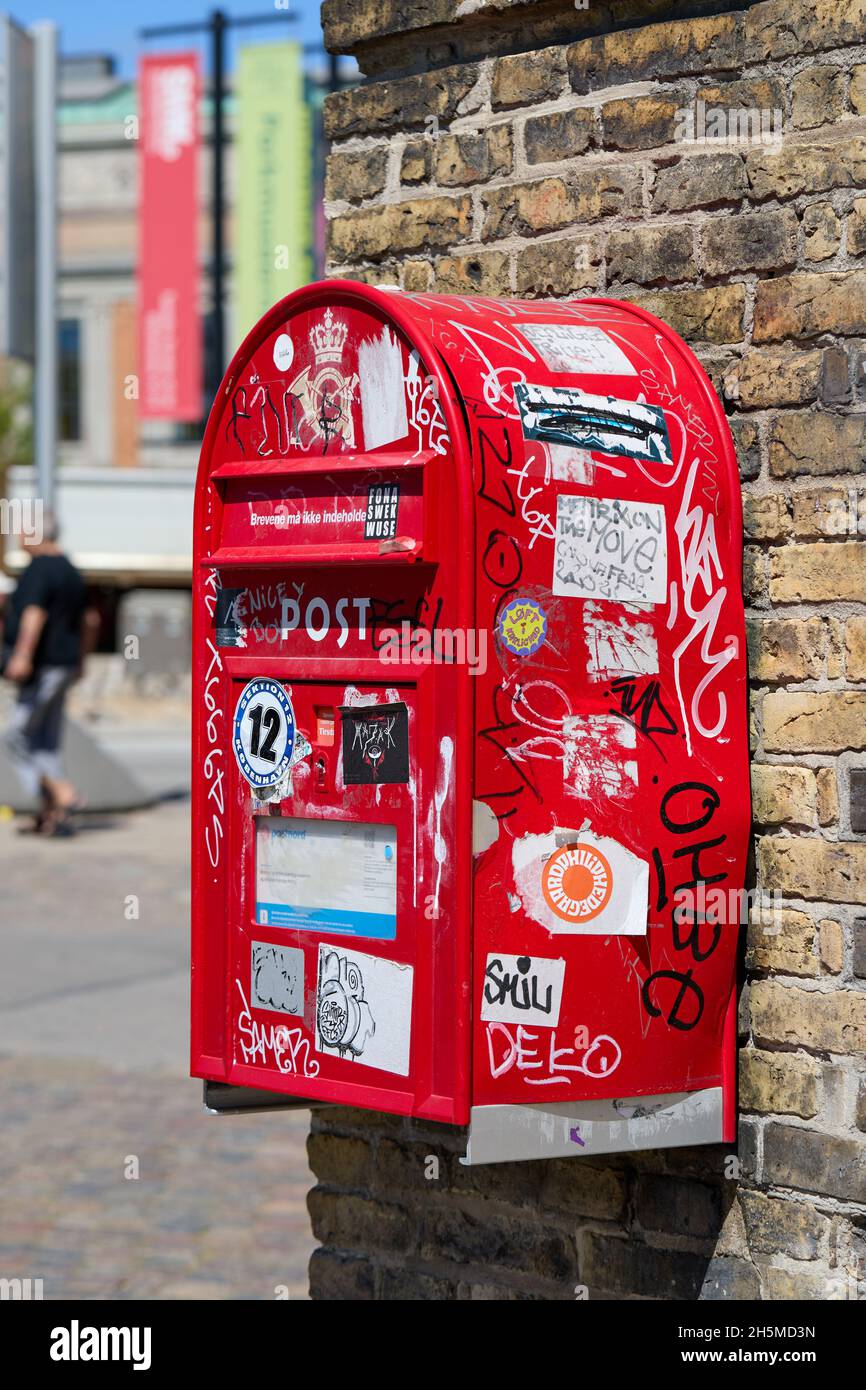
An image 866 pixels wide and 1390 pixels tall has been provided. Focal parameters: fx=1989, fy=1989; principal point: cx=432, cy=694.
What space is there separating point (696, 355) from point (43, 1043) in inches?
186

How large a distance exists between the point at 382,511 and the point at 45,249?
44.1 feet

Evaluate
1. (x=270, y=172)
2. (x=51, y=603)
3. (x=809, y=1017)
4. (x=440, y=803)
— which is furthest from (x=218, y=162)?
(x=440, y=803)

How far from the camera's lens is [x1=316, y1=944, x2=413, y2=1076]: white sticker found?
10.7 feet

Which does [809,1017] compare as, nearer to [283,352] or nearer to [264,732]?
[264,732]

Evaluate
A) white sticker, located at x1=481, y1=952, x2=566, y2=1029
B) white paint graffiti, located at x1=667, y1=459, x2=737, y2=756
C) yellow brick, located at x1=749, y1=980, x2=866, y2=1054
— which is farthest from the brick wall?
white sticker, located at x1=481, y1=952, x2=566, y2=1029

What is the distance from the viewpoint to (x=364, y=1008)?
3340 millimetres

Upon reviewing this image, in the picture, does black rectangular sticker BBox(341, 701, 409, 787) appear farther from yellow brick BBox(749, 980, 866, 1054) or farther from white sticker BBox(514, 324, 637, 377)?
yellow brick BBox(749, 980, 866, 1054)

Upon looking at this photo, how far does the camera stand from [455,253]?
4.08 m

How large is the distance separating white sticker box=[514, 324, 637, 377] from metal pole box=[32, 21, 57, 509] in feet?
40.3
